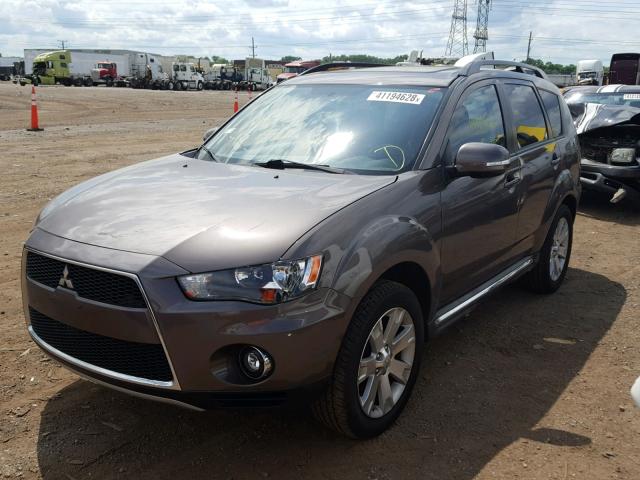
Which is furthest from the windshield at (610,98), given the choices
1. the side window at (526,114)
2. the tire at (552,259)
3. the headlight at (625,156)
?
the side window at (526,114)

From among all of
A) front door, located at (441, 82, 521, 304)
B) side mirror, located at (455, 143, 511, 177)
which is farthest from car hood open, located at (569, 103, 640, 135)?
side mirror, located at (455, 143, 511, 177)

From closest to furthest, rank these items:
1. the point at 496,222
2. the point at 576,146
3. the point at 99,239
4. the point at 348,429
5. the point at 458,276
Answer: the point at 99,239, the point at 348,429, the point at 458,276, the point at 496,222, the point at 576,146

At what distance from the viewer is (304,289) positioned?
2.55 m

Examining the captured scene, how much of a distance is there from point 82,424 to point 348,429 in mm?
1364

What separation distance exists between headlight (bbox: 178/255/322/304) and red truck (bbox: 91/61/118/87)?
56409mm

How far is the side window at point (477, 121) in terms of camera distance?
3727 mm

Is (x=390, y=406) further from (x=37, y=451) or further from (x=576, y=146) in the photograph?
(x=576, y=146)

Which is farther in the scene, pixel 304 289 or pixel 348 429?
pixel 348 429

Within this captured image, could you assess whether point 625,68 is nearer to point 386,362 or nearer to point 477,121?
point 477,121

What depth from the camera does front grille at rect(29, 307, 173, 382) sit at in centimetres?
258

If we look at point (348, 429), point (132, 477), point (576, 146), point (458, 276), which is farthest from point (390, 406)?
point (576, 146)

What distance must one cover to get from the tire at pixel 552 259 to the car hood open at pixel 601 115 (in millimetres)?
3839

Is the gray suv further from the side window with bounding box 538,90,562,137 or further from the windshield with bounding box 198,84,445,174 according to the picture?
the side window with bounding box 538,90,562,137

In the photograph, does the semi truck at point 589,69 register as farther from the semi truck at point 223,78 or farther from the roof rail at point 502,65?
→ the roof rail at point 502,65
